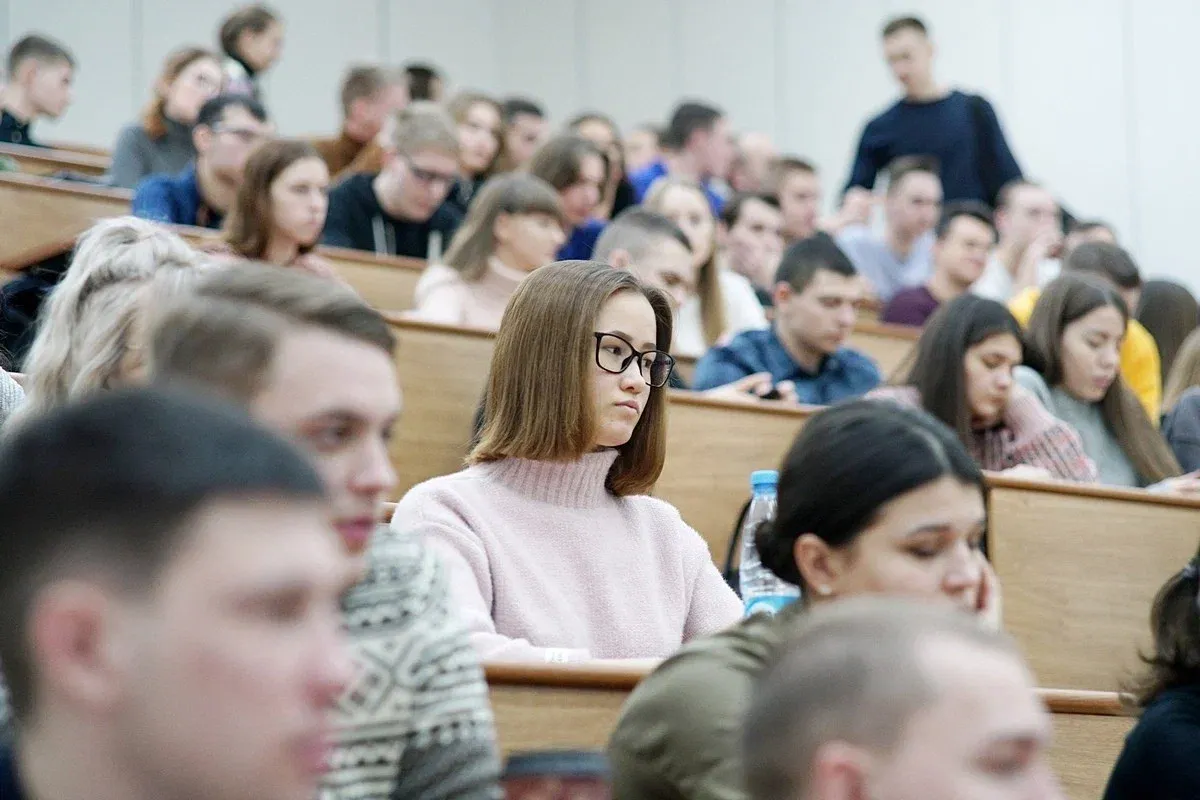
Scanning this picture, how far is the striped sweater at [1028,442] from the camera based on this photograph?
2.93 metres

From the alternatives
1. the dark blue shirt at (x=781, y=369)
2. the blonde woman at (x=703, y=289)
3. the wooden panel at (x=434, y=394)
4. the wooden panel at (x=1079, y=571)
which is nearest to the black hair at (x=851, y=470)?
the wooden panel at (x=1079, y=571)

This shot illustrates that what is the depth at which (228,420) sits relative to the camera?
2.53 feet

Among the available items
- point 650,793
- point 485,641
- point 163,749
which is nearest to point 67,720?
point 163,749

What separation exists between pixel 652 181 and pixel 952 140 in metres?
1.04

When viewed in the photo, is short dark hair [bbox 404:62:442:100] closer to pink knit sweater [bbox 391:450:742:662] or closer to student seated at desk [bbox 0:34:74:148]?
student seated at desk [bbox 0:34:74:148]

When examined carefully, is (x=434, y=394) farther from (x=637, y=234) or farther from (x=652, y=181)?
(x=652, y=181)

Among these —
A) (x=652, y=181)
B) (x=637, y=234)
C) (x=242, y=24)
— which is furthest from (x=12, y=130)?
(x=637, y=234)

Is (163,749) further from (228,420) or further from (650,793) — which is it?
(650,793)

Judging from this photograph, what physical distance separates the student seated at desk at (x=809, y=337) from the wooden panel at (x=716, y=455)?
48 centimetres

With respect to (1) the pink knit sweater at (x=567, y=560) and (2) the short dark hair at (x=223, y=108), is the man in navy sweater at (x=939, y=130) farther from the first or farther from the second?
(1) the pink knit sweater at (x=567, y=560)

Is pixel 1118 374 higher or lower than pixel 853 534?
lower

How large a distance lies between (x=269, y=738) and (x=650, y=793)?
598mm

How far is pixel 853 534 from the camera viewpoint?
135 centimetres

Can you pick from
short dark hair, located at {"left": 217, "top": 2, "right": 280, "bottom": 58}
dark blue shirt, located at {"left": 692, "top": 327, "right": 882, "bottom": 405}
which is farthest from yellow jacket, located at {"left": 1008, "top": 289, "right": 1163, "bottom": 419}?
short dark hair, located at {"left": 217, "top": 2, "right": 280, "bottom": 58}
